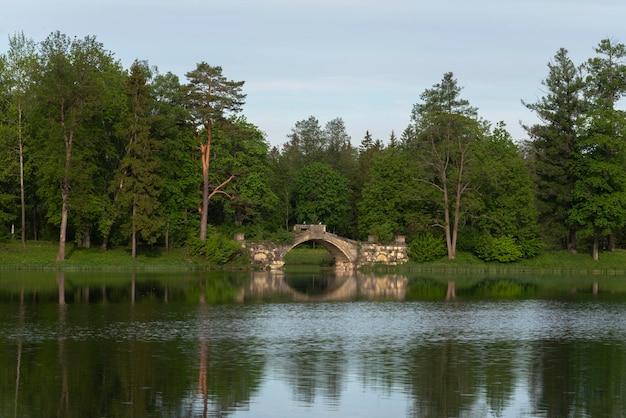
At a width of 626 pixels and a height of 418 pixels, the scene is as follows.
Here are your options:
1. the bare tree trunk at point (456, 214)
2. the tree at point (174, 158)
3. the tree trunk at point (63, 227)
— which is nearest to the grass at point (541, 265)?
the bare tree trunk at point (456, 214)

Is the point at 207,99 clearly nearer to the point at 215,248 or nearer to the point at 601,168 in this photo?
the point at 215,248

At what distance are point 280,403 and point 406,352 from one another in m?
8.89

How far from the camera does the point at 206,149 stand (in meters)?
77.4

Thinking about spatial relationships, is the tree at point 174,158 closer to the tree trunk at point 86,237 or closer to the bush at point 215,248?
the bush at point 215,248

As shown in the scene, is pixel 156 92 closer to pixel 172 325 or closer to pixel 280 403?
pixel 172 325

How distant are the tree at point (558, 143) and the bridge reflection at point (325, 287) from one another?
20204 millimetres

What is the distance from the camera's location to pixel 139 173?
7094cm

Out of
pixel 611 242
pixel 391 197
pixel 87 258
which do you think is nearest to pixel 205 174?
pixel 87 258

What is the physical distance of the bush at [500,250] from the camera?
261 feet

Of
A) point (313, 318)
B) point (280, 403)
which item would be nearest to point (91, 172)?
point (313, 318)

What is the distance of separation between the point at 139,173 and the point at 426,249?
2513 centimetres

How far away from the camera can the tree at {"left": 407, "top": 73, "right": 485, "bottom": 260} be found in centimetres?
8038

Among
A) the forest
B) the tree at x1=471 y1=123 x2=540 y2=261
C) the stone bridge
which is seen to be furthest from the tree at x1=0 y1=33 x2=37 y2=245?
the tree at x1=471 y1=123 x2=540 y2=261

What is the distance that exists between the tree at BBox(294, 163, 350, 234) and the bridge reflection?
30220 mm
